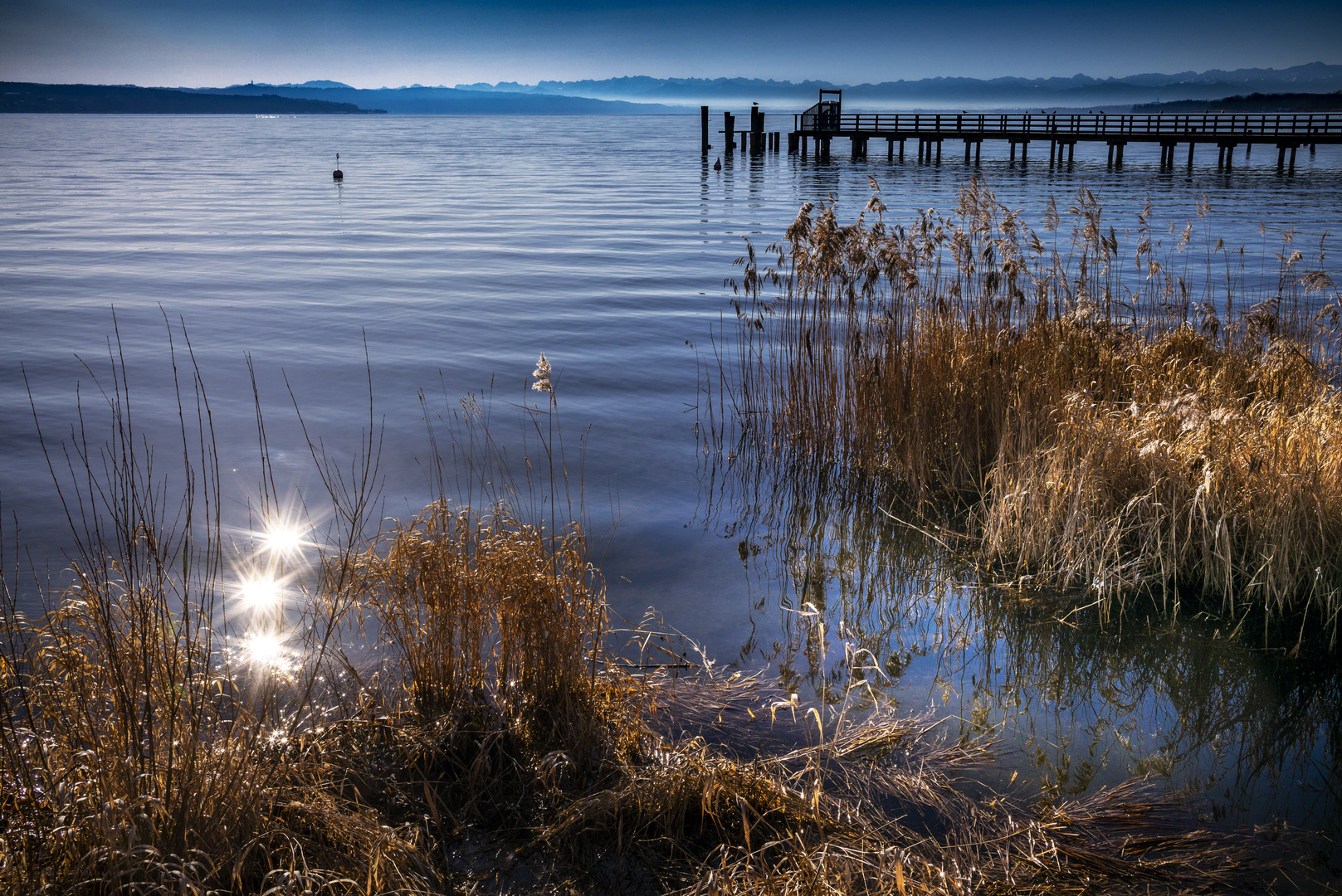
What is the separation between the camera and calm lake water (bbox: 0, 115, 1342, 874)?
4180 millimetres

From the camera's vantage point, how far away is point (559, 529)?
6242 mm

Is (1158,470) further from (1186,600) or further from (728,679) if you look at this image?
(728,679)

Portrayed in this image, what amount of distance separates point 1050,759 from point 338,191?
123 ft

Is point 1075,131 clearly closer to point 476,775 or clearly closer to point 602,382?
point 602,382

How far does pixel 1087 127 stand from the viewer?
163 feet

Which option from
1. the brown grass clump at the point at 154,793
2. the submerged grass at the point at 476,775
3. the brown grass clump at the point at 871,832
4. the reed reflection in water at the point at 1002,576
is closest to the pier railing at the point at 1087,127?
the reed reflection in water at the point at 1002,576

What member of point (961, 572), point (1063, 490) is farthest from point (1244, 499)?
point (961, 572)

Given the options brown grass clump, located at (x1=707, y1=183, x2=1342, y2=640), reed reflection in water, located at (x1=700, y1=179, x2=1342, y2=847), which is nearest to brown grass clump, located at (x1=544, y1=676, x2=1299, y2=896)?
reed reflection in water, located at (x1=700, y1=179, x2=1342, y2=847)

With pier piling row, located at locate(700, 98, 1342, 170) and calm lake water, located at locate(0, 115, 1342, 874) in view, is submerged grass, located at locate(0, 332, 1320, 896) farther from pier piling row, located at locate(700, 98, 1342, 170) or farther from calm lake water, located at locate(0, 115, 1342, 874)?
pier piling row, located at locate(700, 98, 1342, 170)

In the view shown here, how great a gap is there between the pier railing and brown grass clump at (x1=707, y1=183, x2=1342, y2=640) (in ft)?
130

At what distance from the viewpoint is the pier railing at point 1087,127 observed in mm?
41000

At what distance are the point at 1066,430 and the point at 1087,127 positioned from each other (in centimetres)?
5154

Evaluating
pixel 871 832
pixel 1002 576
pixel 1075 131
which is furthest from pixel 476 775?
pixel 1075 131

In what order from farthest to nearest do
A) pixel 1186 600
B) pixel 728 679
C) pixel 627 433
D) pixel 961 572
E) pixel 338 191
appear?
pixel 338 191, pixel 627 433, pixel 961 572, pixel 1186 600, pixel 728 679
